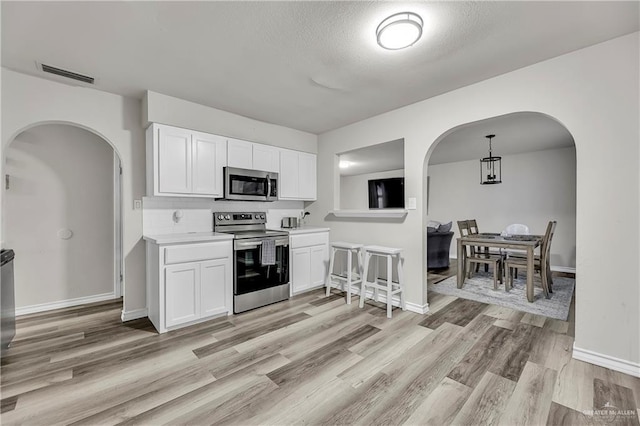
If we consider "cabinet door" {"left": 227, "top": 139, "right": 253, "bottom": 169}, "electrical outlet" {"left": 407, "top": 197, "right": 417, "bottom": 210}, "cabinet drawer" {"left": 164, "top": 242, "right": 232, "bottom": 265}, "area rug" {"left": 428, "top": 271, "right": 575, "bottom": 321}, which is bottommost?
"area rug" {"left": 428, "top": 271, "right": 575, "bottom": 321}

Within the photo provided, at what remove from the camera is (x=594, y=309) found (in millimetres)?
2123

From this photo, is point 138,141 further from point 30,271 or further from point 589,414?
point 589,414

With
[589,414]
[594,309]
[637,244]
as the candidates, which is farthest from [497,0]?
[589,414]

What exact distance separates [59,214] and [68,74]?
1737mm

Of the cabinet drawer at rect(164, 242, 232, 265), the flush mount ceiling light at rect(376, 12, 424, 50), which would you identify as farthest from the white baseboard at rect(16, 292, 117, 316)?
the flush mount ceiling light at rect(376, 12, 424, 50)

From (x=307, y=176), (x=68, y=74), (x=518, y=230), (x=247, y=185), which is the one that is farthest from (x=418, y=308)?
(x=68, y=74)

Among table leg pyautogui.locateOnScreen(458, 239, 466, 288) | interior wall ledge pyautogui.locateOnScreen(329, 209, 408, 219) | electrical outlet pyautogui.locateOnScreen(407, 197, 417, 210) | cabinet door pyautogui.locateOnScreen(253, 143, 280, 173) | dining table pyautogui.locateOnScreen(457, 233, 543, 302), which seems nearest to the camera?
electrical outlet pyautogui.locateOnScreen(407, 197, 417, 210)

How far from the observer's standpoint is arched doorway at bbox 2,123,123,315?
122 inches

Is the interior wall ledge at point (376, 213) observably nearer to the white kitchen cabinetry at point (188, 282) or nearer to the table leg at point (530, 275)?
the white kitchen cabinetry at point (188, 282)

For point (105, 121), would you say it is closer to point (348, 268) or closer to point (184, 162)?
point (184, 162)

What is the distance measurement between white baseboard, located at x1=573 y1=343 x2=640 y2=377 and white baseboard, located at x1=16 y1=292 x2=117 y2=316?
5003 millimetres

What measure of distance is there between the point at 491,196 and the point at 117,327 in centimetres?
732

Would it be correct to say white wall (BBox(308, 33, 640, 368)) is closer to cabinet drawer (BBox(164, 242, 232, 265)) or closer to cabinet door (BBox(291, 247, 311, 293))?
cabinet door (BBox(291, 247, 311, 293))

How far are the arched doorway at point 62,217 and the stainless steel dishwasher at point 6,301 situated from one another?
1.06m
